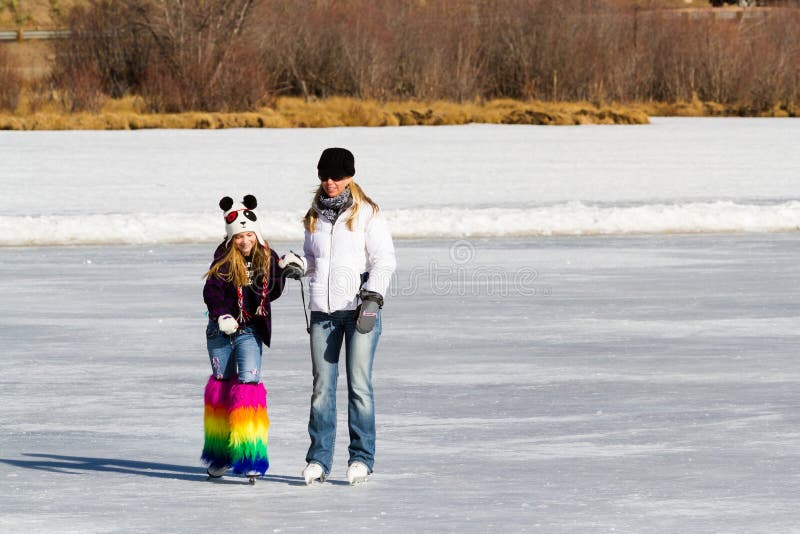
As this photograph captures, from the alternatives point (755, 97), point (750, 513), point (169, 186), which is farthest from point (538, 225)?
point (755, 97)

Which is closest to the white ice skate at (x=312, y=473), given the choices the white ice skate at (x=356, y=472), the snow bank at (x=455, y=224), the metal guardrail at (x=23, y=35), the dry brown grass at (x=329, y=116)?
the white ice skate at (x=356, y=472)

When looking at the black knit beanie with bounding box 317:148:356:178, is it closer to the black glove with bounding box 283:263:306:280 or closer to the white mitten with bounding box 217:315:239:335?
the black glove with bounding box 283:263:306:280

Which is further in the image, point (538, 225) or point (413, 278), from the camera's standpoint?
point (538, 225)

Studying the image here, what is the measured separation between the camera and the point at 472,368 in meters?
9.26

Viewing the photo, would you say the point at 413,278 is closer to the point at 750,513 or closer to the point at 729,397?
the point at 729,397

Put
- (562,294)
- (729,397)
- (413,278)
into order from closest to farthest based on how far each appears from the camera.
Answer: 1. (729,397)
2. (562,294)
3. (413,278)

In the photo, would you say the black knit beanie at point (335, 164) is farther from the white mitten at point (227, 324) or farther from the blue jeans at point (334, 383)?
the white mitten at point (227, 324)

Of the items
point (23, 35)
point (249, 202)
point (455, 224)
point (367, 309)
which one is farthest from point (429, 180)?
point (23, 35)

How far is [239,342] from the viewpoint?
20.9 feet

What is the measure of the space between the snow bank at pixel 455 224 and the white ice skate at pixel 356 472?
10.8 m

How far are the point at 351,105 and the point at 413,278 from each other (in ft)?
99.9

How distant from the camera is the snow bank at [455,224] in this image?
1692 centimetres

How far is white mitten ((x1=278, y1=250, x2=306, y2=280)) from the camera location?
611 cm

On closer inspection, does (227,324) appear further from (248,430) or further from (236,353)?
(248,430)
